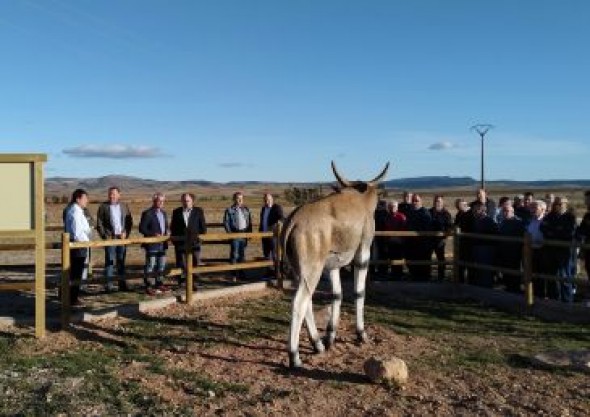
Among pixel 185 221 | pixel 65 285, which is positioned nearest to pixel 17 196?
pixel 65 285

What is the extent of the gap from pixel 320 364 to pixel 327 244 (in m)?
1.45

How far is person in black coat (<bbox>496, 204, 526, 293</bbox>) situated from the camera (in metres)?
13.2

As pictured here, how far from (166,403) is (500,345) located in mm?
4781

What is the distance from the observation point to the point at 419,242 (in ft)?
48.5

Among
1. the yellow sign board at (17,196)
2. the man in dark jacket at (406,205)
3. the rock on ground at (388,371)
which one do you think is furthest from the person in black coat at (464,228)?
the yellow sign board at (17,196)

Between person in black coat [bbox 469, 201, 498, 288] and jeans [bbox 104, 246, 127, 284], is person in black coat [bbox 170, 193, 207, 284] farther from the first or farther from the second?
person in black coat [bbox 469, 201, 498, 288]

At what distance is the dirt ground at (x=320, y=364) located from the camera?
726 centimetres

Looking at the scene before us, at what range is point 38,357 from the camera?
8.97m

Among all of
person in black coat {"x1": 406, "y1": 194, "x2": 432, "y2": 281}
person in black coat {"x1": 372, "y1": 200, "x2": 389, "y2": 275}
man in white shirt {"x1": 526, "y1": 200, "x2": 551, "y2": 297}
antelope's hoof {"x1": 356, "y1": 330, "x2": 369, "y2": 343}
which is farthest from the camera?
person in black coat {"x1": 372, "y1": 200, "x2": 389, "y2": 275}

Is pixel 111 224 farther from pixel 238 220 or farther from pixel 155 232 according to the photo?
pixel 238 220

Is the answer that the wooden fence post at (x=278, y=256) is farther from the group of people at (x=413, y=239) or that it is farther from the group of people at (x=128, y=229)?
the group of people at (x=413, y=239)

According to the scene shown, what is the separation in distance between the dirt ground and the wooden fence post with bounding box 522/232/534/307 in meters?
0.56

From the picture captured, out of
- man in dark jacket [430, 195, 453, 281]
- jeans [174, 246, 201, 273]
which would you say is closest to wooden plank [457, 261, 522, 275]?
man in dark jacket [430, 195, 453, 281]

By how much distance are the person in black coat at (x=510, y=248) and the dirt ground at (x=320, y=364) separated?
1560 mm
